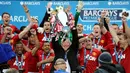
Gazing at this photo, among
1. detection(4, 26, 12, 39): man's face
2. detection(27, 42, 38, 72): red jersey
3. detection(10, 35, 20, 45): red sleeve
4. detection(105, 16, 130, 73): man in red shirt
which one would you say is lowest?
detection(27, 42, 38, 72): red jersey

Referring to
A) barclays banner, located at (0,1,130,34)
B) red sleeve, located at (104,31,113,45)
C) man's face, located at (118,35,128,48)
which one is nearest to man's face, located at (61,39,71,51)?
man's face, located at (118,35,128,48)

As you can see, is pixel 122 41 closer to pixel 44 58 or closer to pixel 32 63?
pixel 44 58

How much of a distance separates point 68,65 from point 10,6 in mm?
5590

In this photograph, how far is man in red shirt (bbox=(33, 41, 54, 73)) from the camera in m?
11.7

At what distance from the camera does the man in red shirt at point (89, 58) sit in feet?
38.2

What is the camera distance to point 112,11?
1540cm

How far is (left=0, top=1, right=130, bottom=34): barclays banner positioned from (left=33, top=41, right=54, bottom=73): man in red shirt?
145 inches

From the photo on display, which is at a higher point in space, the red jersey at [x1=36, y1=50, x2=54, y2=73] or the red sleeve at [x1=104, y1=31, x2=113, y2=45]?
the red sleeve at [x1=104, y1=31, x2=113, y2=45]

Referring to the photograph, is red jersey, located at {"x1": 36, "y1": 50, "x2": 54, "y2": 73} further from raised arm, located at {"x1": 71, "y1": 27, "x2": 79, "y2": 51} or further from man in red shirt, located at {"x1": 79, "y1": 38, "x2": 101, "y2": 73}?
raised arm, located at {"x1": 71, "y1": 27, "x2": 79, "y2": 51}

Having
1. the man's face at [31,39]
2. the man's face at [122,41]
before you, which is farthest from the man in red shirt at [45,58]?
the man's face at [122,41]

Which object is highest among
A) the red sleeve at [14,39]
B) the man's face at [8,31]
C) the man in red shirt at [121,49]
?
the man's face at [8,31]

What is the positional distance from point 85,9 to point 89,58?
4.05 meters

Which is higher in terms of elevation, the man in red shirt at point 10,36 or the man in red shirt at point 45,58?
the man in red shirt at point 10,36

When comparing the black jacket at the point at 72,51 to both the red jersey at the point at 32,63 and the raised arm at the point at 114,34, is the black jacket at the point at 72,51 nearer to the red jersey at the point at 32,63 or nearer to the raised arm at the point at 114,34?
the raised arm at the point at 114,34
